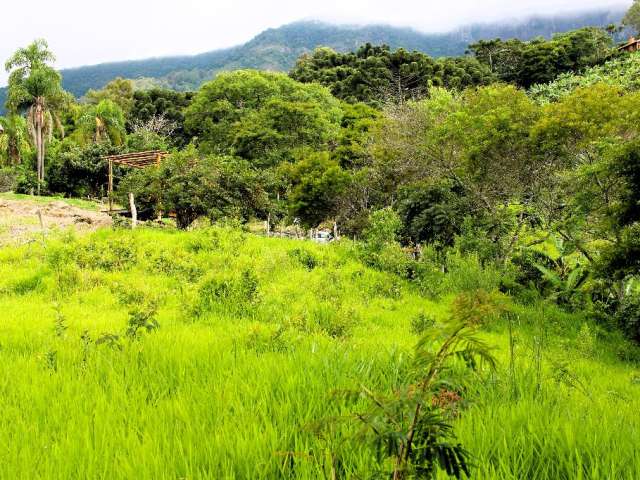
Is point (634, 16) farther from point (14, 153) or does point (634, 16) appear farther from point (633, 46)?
point (14, 153)

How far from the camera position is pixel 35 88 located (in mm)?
36375

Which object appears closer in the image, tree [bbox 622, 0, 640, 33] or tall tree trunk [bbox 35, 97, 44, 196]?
tall tree trunk [bbox 35, 97, 44, 196]

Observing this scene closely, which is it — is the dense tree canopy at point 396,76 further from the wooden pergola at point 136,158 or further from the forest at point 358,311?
the wooden pergola at point 136,158

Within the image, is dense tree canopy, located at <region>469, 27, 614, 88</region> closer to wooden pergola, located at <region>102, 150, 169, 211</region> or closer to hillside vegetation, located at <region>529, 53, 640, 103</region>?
hillside vegetation, located at <region>529, 53, 640, 103</region>

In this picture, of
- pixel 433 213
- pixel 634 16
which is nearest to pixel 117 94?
pixel 433 213

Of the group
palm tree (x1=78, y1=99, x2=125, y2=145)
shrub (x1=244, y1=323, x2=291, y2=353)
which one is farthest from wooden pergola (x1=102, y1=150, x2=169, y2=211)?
palm tree (x1=78, y1=99, x2=125, y2=145)

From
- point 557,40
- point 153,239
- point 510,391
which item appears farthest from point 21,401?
point 557,40

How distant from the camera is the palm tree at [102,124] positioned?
45812 mm

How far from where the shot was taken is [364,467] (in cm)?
190

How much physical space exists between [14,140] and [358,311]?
49.1 metres

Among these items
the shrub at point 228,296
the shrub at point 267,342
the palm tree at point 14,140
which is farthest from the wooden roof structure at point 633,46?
the palm tree at point 14,140

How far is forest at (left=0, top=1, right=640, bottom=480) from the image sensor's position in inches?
78.2

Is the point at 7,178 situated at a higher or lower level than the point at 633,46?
lower

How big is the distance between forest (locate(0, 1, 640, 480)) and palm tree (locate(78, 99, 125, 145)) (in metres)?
22.9
